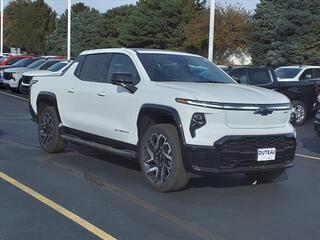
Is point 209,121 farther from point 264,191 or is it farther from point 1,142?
point 1,142

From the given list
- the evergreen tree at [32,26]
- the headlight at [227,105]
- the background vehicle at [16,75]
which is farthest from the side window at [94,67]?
the evergreen tree at [32,26]

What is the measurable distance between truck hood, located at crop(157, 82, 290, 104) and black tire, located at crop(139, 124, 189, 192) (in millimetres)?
528

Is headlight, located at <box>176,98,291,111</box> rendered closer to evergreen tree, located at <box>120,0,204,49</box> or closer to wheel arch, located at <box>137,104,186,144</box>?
wheel arch, located at <box>137,104,186,144</box>

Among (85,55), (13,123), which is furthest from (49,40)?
(85,55)

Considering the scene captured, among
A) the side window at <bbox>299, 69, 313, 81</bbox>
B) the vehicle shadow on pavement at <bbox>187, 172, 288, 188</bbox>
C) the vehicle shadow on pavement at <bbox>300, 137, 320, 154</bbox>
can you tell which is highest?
the side window at <bbox>299, 69, 313, 81</bbox>

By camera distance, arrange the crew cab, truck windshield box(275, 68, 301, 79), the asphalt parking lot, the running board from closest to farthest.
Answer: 1. the asphalt parking lot
2. the running board
3. the crew cab
4. truck windshield box(275, 68, 301, 79)

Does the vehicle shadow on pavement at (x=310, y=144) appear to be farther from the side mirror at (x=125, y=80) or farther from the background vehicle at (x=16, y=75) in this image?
the background vehicle at (x=16, y=75)

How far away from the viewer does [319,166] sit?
9516mm

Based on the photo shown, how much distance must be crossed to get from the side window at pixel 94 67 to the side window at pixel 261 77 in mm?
7095

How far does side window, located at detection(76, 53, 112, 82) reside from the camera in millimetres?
8628

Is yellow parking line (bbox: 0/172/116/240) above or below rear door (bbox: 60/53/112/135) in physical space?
below

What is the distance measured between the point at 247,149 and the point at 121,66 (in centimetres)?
238

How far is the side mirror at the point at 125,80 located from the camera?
7688mm

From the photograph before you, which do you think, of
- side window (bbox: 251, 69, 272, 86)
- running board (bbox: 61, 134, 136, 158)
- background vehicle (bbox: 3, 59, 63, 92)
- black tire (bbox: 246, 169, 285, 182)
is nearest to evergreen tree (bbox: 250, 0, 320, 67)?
background vehicle (bbox: 3, 59, 63, 92)
